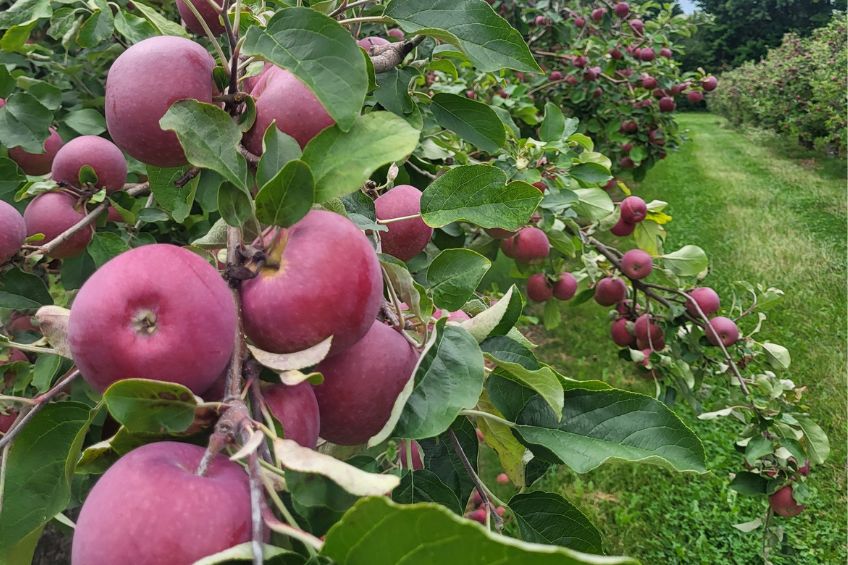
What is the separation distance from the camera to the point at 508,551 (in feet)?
1.21

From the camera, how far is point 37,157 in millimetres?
1568

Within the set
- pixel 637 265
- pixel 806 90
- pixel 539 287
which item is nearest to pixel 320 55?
pixel 637 265

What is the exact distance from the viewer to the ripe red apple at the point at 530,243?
6.90 feet

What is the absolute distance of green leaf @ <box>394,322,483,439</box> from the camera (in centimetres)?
62

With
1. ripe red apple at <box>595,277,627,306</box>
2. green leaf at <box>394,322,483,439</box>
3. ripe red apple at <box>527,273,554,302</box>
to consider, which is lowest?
ripe red apple at <box>527,273,554,302</box>

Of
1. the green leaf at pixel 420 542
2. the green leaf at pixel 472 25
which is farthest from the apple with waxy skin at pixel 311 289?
the green leaf at pixel 472 25

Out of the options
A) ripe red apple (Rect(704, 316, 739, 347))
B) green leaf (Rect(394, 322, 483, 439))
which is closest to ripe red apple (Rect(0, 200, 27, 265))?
green leaf (Rect(394, 322, 483, 439))

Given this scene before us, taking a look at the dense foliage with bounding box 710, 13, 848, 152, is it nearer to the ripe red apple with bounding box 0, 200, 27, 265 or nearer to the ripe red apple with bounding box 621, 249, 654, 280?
the ripe red apple with bounding box 621, 249, 654, 280

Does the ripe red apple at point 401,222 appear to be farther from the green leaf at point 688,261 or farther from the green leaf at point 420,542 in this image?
the green leaf at point 688,261

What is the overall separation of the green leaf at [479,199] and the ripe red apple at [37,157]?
117 cm

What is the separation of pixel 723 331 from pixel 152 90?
2013mm

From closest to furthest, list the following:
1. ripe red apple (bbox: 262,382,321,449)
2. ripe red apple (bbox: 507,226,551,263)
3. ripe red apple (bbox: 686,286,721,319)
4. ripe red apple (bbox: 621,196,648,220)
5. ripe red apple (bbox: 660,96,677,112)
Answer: ripe red apple (bbox: 262,382,321,449)
ripe red apple (bbox: 507,226,551,263)
ripe red apple (bbox: 686,286,721,319)
ripe red apple (bbox: 621,196,648,220)
ripe red apple (bbox: 660,96,677,112)

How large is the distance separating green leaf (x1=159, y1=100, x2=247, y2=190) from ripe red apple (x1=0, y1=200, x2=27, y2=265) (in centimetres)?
68

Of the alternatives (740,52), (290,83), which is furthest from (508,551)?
(740,52)
